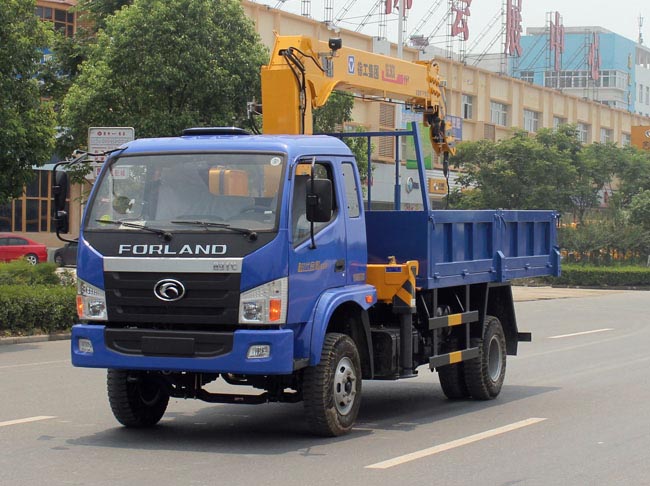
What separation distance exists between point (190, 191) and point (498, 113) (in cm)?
5992

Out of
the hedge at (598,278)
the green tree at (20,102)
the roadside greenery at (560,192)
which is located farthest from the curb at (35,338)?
the roadside greenery at (560,192)

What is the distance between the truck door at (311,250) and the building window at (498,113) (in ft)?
190

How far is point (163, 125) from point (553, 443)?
18.2 metres

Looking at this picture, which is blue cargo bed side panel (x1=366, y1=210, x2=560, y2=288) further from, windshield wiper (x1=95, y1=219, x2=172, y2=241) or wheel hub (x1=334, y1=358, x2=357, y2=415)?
windshield wiper (x1=95, y1=219, x2=172, y2=241)

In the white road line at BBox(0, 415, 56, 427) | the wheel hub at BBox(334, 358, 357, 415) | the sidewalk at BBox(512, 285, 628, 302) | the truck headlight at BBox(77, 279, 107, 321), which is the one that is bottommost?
the sidewalk at BBox(512, 285, 628, 302)

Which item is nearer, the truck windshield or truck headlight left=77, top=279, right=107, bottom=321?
the truck windshield

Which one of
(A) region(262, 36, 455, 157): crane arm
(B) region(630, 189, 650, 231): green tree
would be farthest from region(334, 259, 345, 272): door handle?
(B) region(630, 189, 650, 231): green tree

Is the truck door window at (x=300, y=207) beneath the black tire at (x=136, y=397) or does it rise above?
above

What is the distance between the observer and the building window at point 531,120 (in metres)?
70.9

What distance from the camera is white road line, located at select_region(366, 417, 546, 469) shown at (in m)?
8.66

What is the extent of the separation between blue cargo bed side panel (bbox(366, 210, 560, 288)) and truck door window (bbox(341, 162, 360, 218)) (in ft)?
2.69

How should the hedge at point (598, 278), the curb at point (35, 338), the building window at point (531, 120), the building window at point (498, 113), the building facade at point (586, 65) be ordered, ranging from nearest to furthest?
1. the curb at point (35, 338)
2. the hedge at point (598, 278)
3. the building window at point (498, 113)
4. the building window at point (531, 120)
5. the building facade at point (586, 65)

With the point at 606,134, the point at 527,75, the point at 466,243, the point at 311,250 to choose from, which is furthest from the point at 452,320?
the point at 527,75

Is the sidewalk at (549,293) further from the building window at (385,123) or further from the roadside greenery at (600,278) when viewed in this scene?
the building window at (385,123)
